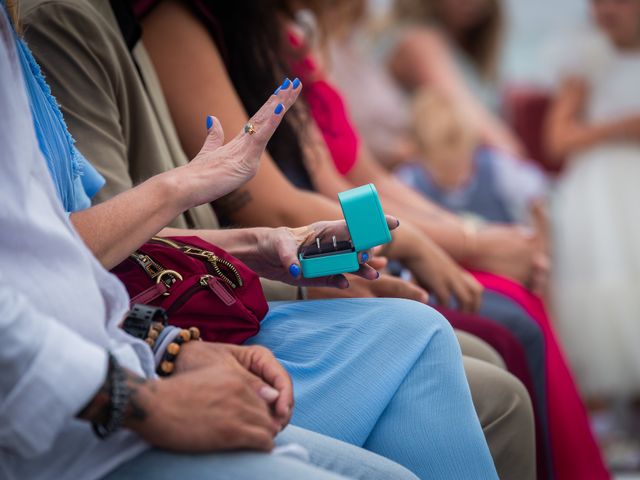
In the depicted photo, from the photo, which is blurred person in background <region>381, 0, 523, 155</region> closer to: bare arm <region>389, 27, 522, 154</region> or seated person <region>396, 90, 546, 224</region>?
bare arm <region>389, 27, 522, 154</region>

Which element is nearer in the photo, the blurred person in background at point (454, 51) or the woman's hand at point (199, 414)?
the woman's hand at point (199, 414)

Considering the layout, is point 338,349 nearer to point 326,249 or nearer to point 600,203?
point 326,249

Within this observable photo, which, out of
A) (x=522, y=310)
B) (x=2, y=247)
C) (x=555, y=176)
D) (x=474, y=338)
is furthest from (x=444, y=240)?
(x=555, y=176)

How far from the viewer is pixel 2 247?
32.2 inches

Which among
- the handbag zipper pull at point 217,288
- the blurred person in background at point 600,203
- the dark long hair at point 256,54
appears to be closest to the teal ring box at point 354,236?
the handbag zipper pull at point 217,288

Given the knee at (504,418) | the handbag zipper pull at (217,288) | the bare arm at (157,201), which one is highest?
the bare arm at (157,201)

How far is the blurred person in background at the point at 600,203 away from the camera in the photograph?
284 cm

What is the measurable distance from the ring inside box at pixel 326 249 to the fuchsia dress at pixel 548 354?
0.46 metres

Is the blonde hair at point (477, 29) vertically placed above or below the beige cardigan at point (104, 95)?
below

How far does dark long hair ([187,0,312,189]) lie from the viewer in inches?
57.3

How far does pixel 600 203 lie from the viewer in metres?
3.12

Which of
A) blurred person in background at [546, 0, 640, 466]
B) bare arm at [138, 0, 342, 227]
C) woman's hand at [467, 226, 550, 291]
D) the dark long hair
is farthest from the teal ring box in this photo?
blurred person in background at [546, 0, 640, 466]

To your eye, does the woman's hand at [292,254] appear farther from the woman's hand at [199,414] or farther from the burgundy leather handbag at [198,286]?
the woman's hand at [199,414]

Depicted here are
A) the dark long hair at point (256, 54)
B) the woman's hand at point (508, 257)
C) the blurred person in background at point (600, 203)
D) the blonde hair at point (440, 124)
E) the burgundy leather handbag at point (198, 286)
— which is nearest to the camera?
the burgundy leather handbag at point (198, 286)
